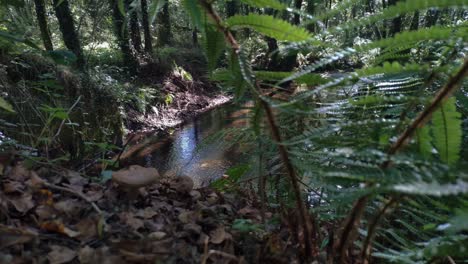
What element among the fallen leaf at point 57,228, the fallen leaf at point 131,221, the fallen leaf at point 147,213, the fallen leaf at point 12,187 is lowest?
the fallen leaf at point 147,213

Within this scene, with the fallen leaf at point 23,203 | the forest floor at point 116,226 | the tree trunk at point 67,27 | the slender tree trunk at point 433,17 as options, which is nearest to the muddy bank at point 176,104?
the tree trunk at point 67,27

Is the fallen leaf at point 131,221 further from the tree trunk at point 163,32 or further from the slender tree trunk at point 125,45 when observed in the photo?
the tree trunk at point 163,32

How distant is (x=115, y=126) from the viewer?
7.92 m

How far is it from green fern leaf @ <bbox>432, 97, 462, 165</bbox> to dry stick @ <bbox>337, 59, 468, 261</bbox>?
0.16 ft

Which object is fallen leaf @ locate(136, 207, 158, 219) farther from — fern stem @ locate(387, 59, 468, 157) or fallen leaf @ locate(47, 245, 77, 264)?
fern stem @ locate(387, 59, 468, 157)

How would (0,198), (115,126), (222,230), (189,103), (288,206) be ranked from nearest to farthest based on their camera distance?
(0,198) → (222,230) → (288,206) → (115,126) → (189,103)

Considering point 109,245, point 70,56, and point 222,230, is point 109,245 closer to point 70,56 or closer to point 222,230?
point 222,230

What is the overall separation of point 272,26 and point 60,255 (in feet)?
2.67

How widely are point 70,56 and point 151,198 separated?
3.34 ft

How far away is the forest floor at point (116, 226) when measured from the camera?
1.03 meters

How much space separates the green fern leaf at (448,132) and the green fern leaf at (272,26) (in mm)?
343

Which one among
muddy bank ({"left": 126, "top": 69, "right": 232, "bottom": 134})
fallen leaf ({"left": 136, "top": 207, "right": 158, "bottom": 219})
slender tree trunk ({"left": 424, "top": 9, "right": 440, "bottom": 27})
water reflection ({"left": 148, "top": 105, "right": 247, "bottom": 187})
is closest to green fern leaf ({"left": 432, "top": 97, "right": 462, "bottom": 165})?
fallen leaf ({"left": 136, "top": 207, "right": 158, "bottom": 219})

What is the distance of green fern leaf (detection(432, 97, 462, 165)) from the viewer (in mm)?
854

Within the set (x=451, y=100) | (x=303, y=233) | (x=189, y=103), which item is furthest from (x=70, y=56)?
(x=189, y=103)
